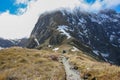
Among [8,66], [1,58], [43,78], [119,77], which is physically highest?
[1,58]

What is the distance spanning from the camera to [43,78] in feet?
206

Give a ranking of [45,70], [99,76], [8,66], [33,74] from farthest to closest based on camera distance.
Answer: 1. [8,66]
2. [45,70]
3. [33,74]
4. [99,76]

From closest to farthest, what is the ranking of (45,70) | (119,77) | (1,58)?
(119,77), (45,70), (1,58)

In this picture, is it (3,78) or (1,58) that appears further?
(1,58)

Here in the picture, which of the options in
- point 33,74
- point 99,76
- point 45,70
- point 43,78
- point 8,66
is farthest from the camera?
point 8,66

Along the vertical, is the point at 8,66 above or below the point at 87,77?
above

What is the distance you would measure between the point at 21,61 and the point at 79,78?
115 ft

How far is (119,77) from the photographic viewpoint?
174 ft

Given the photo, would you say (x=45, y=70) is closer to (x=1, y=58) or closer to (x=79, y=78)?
(x=79, y=78)

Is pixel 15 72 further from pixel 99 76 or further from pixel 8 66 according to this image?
pixel 99 76

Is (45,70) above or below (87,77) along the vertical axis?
above

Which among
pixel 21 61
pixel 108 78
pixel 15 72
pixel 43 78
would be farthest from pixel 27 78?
pixel 21 61

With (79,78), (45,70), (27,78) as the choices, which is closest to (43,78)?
(27,78)

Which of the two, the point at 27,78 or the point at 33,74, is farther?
the point at 33,74
